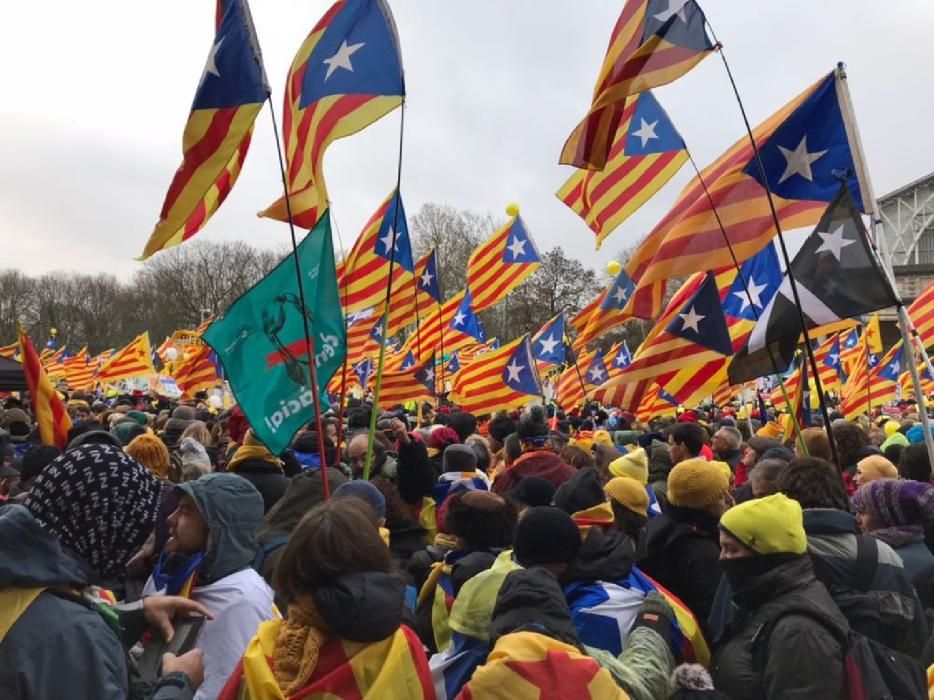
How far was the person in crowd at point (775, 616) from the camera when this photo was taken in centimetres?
237

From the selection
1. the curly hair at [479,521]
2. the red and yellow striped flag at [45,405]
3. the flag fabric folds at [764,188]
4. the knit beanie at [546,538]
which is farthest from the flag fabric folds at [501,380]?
the knit beanie at [546,538]

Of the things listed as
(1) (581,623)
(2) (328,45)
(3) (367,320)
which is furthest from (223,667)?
(3) (367,320)

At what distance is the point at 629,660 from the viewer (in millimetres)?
2461

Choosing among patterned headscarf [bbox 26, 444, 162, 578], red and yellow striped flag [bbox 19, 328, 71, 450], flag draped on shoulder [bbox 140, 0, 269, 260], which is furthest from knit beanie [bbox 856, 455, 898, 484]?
red and yellow striped flag [bbox 19, 328, 71, 450]

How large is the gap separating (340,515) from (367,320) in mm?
12736

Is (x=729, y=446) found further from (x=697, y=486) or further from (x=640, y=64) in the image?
(x=697, y=486)

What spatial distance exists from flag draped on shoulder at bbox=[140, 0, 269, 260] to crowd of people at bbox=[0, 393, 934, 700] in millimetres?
2165

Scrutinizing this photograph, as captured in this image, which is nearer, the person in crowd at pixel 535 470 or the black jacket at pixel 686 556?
the black jacket at pixel 686 556

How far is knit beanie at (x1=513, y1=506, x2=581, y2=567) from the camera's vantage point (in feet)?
9.43

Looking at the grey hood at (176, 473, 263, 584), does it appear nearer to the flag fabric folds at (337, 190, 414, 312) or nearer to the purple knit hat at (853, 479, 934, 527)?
the purple knit hat at (853, 479, 934, 527)

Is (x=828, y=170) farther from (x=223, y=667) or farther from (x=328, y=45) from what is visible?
(x=223, y=667)

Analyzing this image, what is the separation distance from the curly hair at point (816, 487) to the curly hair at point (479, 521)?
133cm

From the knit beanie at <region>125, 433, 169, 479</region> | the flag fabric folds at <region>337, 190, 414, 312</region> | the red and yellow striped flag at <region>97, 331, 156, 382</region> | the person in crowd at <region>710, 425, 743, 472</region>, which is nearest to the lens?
the knit beanie at <region>125, 433, 169, 479</region>

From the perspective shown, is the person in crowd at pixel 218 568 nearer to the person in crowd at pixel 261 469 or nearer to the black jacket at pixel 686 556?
the black jacket at pixel 686 556
